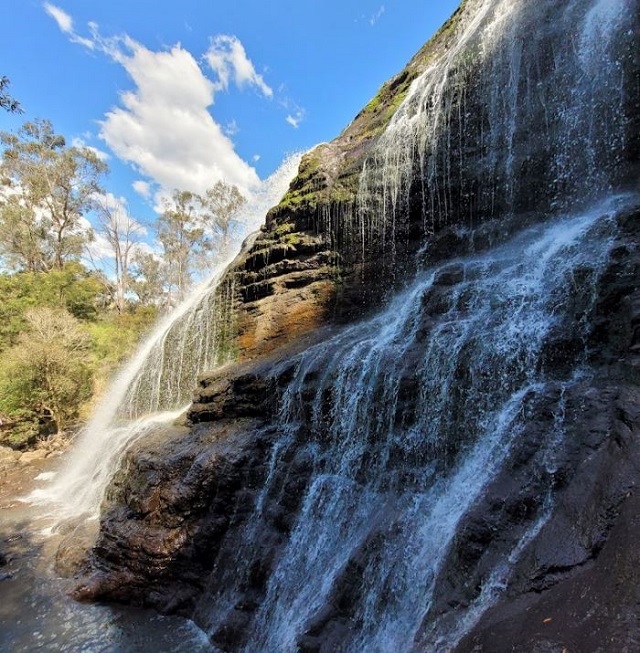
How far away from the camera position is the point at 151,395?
A: 13719mm

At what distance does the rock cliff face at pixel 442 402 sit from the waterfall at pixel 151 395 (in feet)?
4.31

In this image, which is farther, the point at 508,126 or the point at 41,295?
the point at 41,295

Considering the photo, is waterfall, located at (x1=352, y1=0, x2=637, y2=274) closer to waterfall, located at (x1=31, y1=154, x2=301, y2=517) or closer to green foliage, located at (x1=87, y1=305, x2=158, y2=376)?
waterfall, located at (x1=31, y1=154, x2=301, y2=517)

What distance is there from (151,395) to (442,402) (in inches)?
408

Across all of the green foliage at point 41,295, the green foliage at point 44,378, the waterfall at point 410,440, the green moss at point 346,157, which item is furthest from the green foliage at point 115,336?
the waterfall at point 410,440

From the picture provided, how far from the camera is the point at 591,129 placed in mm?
8664

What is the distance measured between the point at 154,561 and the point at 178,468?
57.7 inches

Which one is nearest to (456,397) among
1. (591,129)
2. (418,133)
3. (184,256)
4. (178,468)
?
(178,468)

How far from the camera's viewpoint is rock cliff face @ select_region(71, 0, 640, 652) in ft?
13.4

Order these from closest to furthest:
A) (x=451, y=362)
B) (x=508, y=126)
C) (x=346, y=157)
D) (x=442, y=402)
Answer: (x=442, y=402) < (x=451, y=362) < (x=508, y=126) < (x=346, y=157)

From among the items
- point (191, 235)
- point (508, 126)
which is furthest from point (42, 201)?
point (508, 126)

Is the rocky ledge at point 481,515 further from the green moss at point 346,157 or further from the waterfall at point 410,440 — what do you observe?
the green moss at point 346,157

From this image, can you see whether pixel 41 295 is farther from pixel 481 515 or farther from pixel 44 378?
pixel 481 515

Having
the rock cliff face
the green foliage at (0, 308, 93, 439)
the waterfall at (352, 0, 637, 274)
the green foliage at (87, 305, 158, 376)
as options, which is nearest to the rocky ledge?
the rock cliff face
